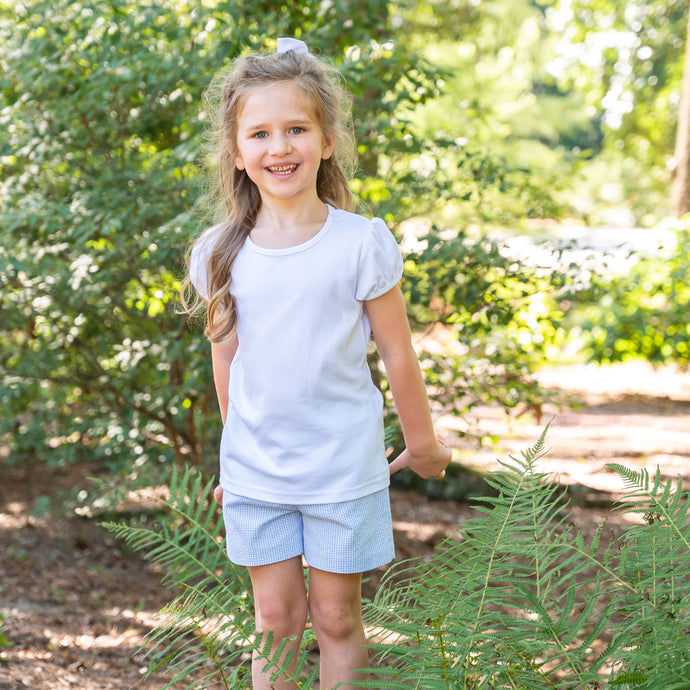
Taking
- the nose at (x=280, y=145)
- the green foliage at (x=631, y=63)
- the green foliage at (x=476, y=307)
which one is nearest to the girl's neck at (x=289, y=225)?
the nose at (x=280, y=145)

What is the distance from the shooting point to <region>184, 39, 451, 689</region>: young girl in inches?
72.2

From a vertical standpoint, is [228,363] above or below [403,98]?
below

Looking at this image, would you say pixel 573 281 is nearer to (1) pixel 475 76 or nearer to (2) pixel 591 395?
(2) pixel 591 395

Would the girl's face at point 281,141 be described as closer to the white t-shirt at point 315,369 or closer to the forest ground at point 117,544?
the white t-shirt at point 315,369

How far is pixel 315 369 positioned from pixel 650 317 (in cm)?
584

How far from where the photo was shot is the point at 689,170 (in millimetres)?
8547

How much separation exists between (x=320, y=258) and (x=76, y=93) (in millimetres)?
2000

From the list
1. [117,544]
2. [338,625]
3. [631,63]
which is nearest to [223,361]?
[338,625]

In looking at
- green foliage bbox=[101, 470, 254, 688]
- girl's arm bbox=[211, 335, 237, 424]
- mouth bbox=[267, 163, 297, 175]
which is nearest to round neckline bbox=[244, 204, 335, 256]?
mouth bbox=[267, 163, 297, 175]

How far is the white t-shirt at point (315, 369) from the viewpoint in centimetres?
183

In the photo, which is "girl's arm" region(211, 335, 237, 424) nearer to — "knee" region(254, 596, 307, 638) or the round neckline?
the round neckline

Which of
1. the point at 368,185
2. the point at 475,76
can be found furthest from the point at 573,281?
the point at 475,76

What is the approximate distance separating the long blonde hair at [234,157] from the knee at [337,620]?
677 millimetres

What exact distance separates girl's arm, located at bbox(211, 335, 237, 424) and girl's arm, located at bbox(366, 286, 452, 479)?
389 mm
